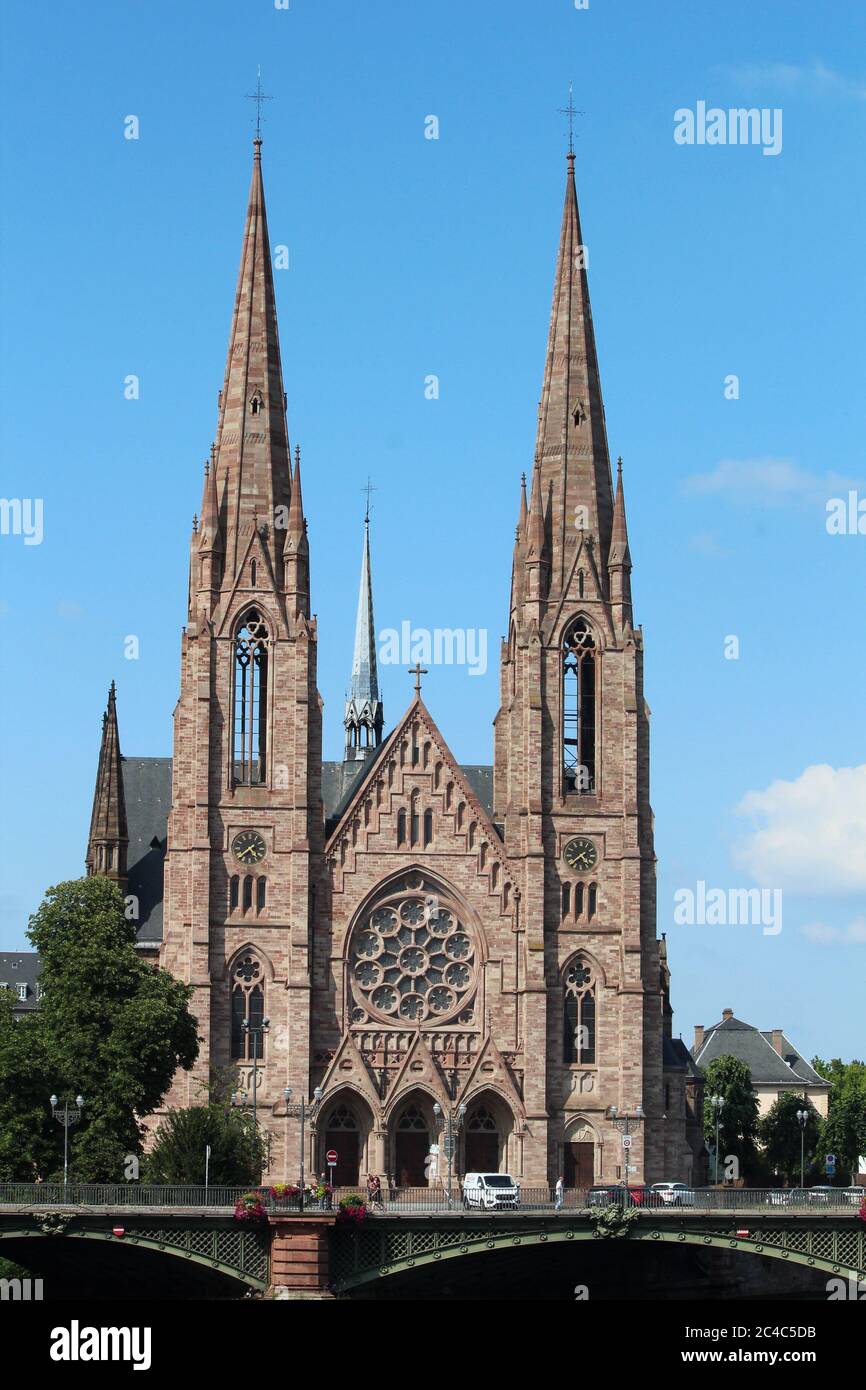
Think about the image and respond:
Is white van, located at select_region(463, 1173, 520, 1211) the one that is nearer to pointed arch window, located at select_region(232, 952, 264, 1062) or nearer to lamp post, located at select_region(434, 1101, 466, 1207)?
lamp post, located at select_region(434, 1101, 466, 1207)

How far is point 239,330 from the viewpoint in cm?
11088

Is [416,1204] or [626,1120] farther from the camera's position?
[626,1120]

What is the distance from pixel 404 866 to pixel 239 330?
20.5 meters

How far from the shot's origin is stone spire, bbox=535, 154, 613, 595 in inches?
4309

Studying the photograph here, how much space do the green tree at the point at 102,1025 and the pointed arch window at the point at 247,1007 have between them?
4450mm

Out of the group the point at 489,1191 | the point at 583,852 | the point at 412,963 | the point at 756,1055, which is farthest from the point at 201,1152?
the point at 756,1055

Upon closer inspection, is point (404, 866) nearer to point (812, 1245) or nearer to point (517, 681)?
point (517, 681)

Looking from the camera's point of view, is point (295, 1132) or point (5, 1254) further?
point (295, 1132)

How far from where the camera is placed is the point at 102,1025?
3770 inches

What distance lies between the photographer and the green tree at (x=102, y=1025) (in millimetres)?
93125

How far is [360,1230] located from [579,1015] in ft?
112

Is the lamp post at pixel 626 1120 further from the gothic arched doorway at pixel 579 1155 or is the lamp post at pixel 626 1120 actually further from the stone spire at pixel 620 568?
the stone spire at pixel 620 568

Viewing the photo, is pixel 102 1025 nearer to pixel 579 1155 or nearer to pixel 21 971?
pixel 579 1155
